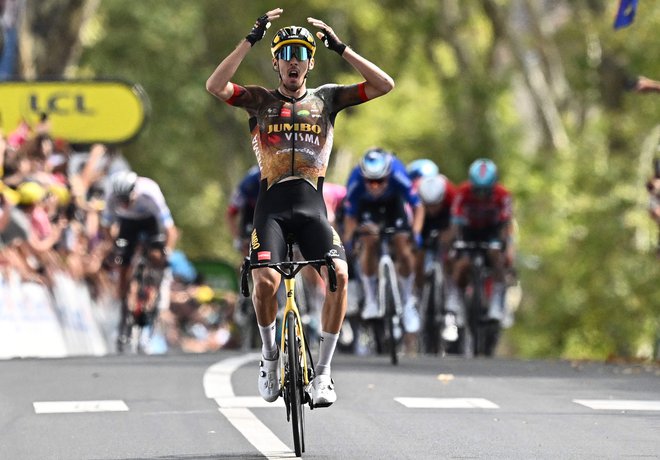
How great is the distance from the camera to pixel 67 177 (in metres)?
23.5

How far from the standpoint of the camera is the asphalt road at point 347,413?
34.1 ft

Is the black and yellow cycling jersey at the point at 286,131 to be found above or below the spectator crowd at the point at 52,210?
below

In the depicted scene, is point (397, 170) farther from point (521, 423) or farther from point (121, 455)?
point (121, 455)

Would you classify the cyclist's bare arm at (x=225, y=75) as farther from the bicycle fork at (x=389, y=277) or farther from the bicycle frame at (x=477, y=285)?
the bicycle frame at (x=477, y=285)

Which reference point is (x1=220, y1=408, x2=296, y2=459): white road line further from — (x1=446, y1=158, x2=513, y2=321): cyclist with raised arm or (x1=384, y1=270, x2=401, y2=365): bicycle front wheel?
(x1=446, y1=158, x2=513, y2=321): cyclist with raised arm

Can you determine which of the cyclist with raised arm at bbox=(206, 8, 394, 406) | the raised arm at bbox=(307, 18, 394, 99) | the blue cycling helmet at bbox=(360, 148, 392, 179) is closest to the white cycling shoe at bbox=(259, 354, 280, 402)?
the cyclist with raised arm at bbox=(206, 8, 394, 406)

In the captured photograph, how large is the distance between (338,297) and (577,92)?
28.9 m

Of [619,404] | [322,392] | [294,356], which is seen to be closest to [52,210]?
[619,404]

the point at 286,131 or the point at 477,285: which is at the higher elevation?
the point at 286,131

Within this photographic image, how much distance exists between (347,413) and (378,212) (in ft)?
21.9

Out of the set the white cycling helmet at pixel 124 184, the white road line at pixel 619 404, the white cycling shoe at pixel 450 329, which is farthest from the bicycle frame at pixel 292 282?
the white cycling helmet at pixel 124 184

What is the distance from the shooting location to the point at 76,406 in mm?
12773

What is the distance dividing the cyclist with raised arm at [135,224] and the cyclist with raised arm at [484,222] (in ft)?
10.1

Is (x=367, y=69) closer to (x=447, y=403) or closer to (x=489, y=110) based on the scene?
(x=447, y=403)
